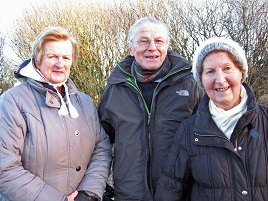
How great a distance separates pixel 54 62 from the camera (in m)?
2.62

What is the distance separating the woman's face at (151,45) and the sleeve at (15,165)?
1146mm

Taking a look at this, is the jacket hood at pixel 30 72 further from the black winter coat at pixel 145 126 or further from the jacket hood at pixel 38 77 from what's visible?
the black winter coat at pixel 145 126

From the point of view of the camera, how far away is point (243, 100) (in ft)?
7.18

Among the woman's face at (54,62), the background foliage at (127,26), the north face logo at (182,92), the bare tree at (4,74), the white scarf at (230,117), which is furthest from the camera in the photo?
the bare tree at (4,74)

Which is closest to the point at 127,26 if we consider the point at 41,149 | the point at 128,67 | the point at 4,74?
the point at 128,67

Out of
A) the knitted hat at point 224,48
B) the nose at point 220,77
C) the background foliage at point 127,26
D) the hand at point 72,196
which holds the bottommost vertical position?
the hand at point 72,196

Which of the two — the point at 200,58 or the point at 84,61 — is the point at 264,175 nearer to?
the point at 200,58

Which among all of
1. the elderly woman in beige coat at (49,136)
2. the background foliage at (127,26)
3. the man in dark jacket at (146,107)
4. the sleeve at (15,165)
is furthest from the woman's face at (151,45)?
the background foliage at (127,26)

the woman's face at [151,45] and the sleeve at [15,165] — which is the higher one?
the woman's face at [151,45]

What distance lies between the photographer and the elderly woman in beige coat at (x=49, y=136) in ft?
7.68

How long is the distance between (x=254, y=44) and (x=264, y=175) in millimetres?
9712

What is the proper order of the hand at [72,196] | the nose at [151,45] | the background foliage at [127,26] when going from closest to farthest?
the hand at [72,196] → the nose at [151,45] → the background foliage at [127,26]

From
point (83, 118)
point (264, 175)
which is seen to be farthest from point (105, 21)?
point (264, 175)

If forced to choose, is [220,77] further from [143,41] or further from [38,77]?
[38,77]
